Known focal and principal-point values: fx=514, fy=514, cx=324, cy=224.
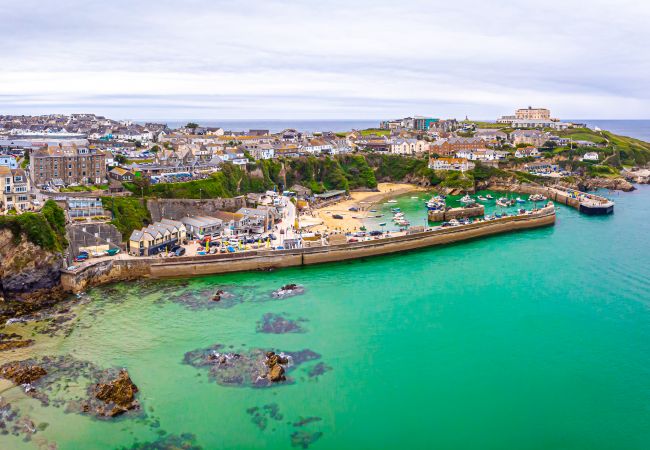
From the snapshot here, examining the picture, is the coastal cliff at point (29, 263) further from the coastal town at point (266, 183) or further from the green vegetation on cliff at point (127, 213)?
the green vegetation on cliff at point (127, 213)

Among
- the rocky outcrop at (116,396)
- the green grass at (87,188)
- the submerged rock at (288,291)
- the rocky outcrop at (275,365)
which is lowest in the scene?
the rocky outcrop at (116,396)

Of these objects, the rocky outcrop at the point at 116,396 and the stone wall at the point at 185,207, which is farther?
the stone wall at the point at 185,207

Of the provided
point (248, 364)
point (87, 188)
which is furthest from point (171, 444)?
point (87, 188)

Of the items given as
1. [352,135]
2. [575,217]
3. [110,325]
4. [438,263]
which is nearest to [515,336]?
[438,263]

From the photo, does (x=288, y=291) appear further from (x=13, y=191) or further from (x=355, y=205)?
(x=355, y=205)

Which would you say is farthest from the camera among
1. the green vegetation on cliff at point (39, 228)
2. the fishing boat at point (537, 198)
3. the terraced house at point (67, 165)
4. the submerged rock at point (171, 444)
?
the fishing boat at point (537, 198)

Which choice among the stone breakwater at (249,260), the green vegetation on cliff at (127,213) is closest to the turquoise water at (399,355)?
the stone breakwater at (249,260)

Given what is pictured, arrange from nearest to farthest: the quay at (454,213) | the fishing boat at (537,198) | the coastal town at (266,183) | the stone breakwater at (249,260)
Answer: the stone breakwater at (249,260) → the coastal town at (266,183) → the quay at (454,213) → the fishing boat at (537,198)

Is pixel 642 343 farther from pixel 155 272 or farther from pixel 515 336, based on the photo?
pixel 155 272
